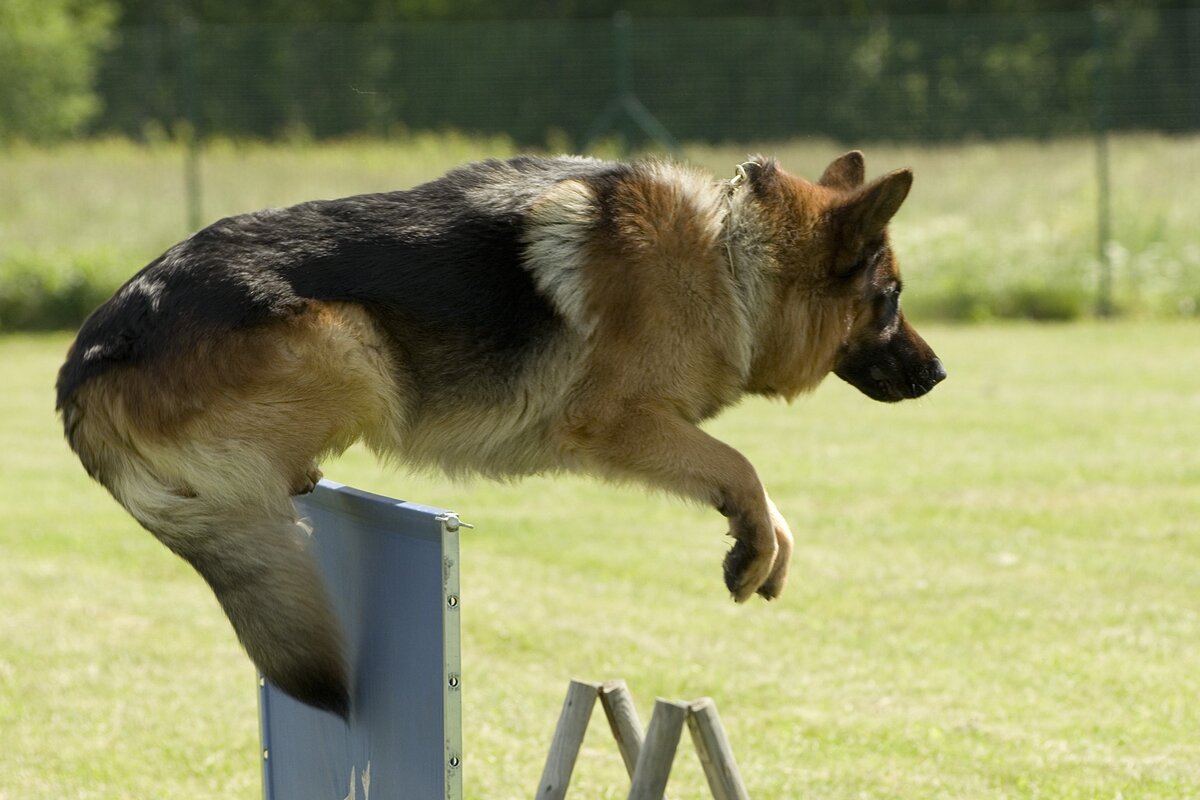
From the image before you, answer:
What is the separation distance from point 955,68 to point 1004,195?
1.55 m

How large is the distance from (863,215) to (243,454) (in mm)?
1588

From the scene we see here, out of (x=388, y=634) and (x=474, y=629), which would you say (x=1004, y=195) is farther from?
(x=388, y=634)

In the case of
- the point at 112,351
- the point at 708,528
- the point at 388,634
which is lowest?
the point at 708,528

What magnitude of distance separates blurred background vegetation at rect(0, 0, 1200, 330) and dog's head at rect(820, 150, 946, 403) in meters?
11.5

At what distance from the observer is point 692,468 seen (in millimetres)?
3412

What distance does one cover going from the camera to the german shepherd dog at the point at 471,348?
3.16 meters

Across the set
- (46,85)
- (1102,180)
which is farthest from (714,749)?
(46,85)

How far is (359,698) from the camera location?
337cm

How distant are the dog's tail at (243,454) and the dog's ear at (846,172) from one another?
4.85 feet

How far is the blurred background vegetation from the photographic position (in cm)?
1520

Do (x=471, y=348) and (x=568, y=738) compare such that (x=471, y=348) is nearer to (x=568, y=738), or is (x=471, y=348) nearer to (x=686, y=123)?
(x=568, y=738)

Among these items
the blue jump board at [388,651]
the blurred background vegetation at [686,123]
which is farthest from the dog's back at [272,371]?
the blurred background vegetation at [686,123]

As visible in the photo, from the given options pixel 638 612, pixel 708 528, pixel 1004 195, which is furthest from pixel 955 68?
pixel 638 612

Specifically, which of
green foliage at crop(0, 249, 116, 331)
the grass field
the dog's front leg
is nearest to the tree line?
green foliage at crop(0, 249, 116, 331)
